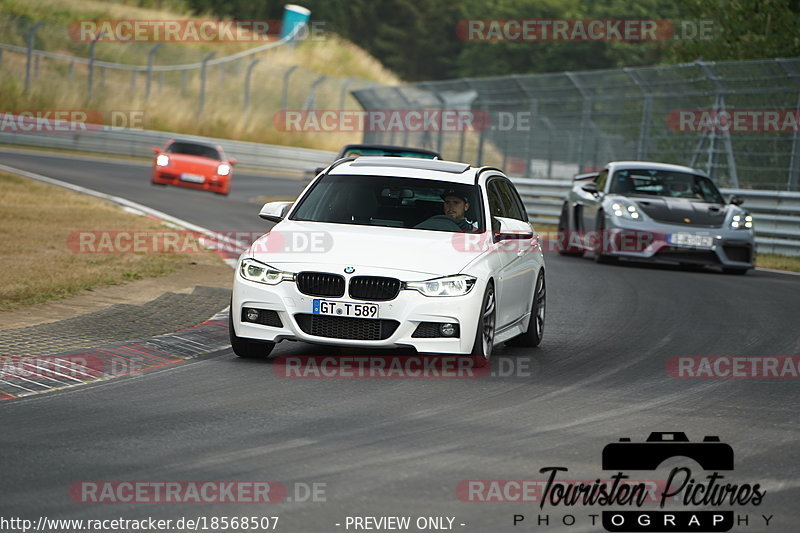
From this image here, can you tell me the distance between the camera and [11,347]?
378 inches

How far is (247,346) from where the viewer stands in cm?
959

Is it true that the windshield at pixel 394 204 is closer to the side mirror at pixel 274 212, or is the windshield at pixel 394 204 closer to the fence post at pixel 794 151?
the side mirror at pixel 274 212

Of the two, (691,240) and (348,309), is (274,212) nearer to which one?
(348,309)

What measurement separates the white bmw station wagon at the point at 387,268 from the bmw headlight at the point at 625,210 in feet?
28.3

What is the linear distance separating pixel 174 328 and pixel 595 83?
62.4 ft

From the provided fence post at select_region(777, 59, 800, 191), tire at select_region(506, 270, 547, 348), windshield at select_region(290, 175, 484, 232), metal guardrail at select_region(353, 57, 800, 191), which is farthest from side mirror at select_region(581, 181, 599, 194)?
windshield at select_region(290, 175, 484, 232)

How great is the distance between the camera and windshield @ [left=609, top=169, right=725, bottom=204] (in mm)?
19875

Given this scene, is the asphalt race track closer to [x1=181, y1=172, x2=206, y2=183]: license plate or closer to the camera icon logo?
→ the camera icon logo

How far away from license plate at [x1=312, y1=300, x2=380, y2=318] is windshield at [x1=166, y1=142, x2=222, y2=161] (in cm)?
2412

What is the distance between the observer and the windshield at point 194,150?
32.8 m

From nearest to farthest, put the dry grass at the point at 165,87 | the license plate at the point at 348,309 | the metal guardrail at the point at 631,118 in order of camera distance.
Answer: the license plate at the point at 348,309 → the metal guardrail at the point at 631,118 → the dry grass at the point at 165,87

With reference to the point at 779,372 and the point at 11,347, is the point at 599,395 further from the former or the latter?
the point at 11,347

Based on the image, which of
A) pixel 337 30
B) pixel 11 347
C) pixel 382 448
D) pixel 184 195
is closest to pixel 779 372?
pixel 382 448

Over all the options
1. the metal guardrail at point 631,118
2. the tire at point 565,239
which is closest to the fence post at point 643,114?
the metal guardrail at point 631,118
